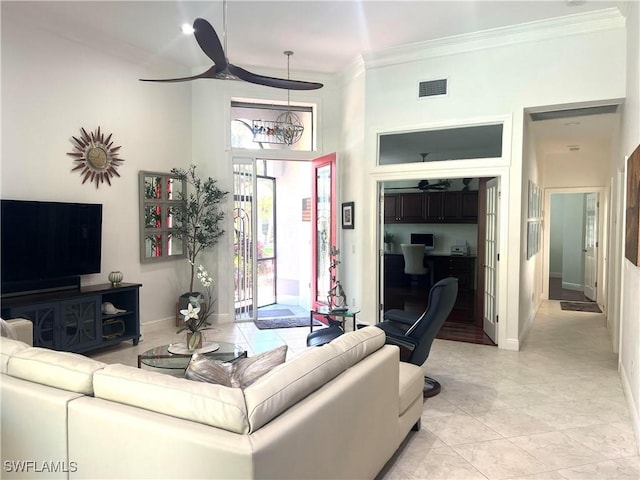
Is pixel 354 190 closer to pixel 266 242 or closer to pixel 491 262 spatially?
pixel 491 262

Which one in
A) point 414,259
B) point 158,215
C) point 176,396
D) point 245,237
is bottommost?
point 176,396

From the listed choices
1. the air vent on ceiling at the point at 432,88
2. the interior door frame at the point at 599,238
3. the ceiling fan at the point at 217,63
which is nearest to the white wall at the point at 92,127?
the ceiling fan at the point at 217,63

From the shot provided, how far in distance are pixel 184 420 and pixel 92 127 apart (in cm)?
432

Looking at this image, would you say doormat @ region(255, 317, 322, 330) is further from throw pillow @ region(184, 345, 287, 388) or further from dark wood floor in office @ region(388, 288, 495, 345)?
throw pillow @ region(184, 345, 287, 388)

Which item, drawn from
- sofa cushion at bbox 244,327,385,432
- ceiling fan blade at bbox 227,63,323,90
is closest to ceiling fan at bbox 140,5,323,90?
ceiling fan blade at bbox 227,63,323,90

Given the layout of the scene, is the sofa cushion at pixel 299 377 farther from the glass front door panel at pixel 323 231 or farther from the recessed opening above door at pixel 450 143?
the glass front door panel at pixel 323 231

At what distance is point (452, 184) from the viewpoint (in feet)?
27.6

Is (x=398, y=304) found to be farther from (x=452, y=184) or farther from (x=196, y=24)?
(x=196, y=24)

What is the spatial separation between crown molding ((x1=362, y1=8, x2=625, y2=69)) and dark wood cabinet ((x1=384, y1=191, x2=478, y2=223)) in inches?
140

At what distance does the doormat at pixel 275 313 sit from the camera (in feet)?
21.9

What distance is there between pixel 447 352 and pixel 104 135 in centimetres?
455

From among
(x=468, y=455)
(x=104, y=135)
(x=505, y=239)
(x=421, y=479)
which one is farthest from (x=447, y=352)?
(x=104, y=135)

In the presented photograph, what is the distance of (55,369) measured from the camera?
6.10ft

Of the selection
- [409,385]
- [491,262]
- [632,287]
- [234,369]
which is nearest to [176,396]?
[234,369]
